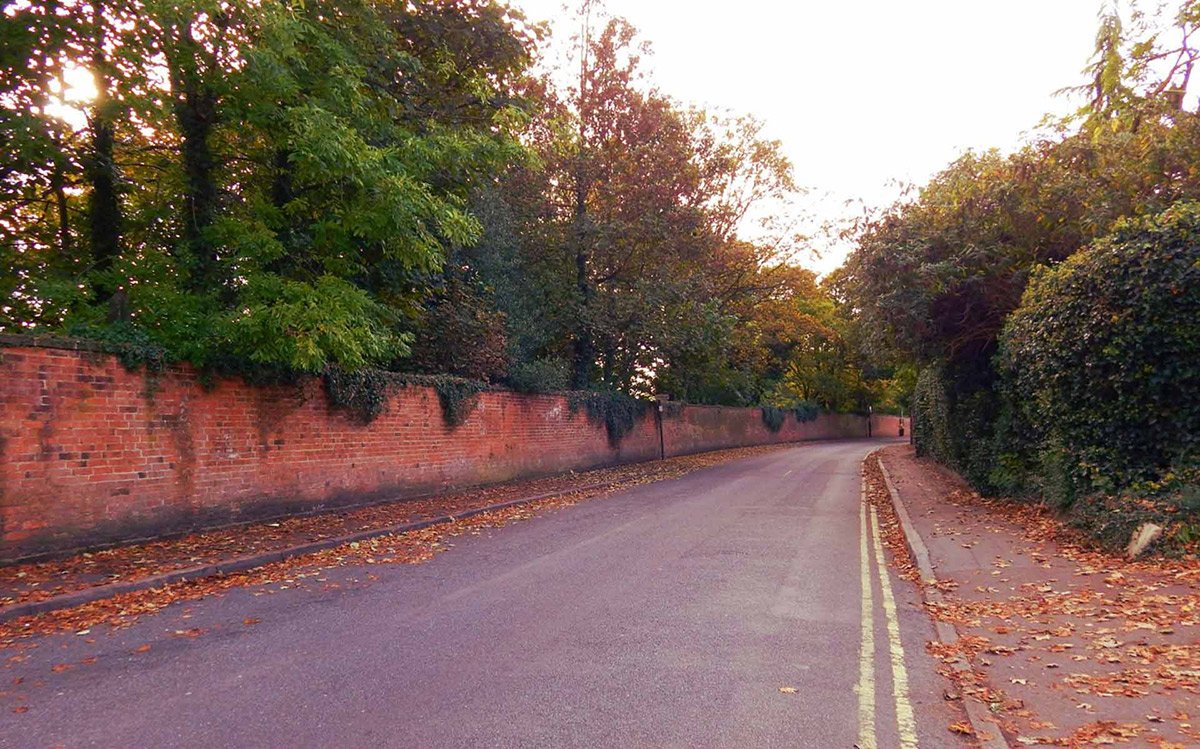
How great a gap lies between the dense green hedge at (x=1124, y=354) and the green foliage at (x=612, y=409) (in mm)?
13103

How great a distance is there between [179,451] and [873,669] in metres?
8.63

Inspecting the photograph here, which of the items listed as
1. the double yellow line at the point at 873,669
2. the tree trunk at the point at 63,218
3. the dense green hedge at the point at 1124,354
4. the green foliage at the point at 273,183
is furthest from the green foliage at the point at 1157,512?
the tree trunk at the point at 63,218

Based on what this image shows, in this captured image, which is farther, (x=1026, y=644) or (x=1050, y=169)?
(x=1050, y=169)

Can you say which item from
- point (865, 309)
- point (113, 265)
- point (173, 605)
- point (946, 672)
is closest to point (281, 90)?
point (113, 265)

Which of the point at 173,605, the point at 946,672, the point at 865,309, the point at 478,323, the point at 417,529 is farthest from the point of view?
the point at 478,323

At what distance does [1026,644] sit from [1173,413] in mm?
4590

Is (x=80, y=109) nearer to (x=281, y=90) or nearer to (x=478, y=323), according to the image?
(x=281, y=90)

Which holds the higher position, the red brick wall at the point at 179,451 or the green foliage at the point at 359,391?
the green foliage at the point at 359,391

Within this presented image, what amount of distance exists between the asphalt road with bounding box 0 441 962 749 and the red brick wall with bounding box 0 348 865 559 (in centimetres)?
257

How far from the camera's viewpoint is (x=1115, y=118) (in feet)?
39.9

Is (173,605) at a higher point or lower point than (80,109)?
lower

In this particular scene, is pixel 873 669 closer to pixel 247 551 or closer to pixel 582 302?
pixel 247 551

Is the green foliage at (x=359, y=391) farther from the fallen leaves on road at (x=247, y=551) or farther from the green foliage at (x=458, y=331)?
the green foliage at (x=458, y=331)

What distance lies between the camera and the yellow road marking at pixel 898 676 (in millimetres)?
4027
